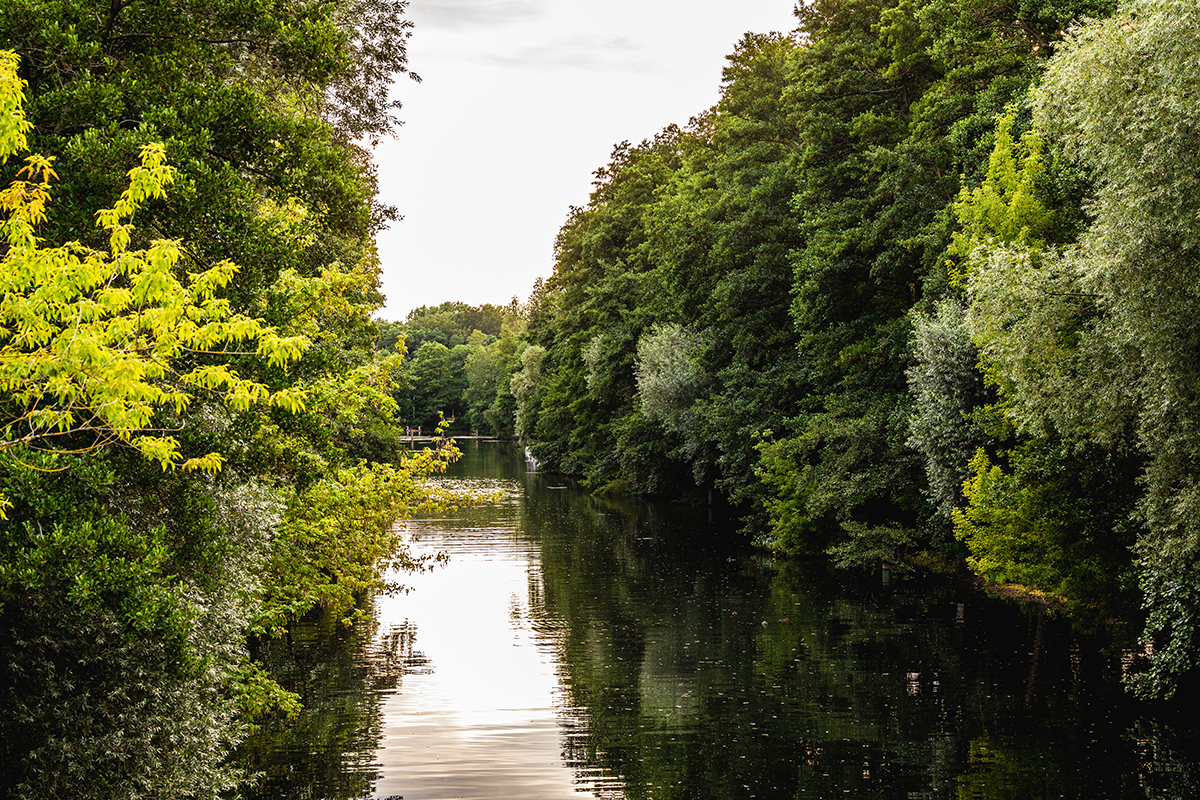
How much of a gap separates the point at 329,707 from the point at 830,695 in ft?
28.3

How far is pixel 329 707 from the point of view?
58.4 ft

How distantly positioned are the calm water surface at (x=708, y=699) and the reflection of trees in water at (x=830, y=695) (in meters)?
0.05

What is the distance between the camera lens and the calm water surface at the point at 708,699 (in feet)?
46.8

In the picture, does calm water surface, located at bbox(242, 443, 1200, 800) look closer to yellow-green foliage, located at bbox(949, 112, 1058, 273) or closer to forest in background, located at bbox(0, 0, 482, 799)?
forest in background, located at bbox(0, 0, 482, 799)

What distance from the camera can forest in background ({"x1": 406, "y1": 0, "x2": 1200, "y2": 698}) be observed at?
15805 mm

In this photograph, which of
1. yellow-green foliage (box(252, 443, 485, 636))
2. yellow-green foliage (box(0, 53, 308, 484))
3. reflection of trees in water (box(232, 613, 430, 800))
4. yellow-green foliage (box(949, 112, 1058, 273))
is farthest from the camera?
yellow-green foliage (box(949, 112, 1058, 273))

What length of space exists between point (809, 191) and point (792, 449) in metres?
8.72

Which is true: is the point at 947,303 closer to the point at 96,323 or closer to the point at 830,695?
the point at 830,695

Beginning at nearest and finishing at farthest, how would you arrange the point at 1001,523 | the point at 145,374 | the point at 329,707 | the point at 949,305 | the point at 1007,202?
1. the point at 145,374
2. the point at 329,707
3. the point at 1001,523
4. the point at 1007,202
5. the point at 949,305

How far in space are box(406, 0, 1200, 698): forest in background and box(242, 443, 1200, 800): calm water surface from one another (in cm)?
192

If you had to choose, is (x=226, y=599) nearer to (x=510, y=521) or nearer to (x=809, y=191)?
(x=809, y=191)

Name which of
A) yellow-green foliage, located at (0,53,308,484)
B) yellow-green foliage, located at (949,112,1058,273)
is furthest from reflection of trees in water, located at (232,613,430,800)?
yellow-green foliage, located at (949,112,1058,273)

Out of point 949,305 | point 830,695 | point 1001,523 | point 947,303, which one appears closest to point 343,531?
point 830,695

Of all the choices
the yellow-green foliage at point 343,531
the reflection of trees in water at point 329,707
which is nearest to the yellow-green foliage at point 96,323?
the reflection of trees in water at point 329,707
